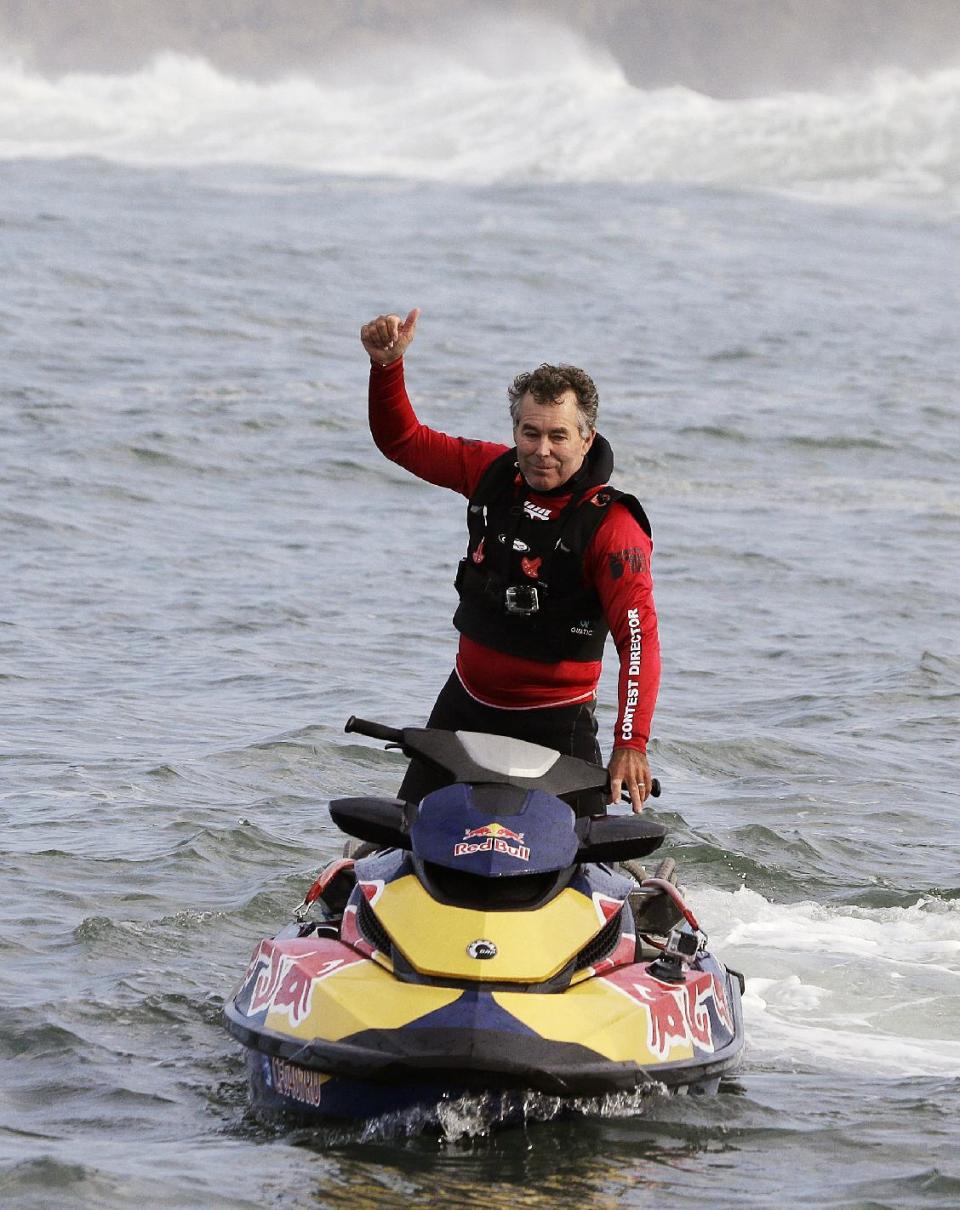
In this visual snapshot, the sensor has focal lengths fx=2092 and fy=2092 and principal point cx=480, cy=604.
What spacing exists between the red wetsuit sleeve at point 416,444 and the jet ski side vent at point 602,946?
1497 mm

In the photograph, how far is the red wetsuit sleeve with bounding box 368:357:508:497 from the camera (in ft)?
20.9

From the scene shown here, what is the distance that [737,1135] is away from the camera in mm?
5750

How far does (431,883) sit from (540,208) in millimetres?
30215

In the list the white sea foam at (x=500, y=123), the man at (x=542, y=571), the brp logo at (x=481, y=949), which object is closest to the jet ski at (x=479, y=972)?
the brp logo at (x=481, y=949)

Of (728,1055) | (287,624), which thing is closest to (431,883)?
(728,1055)

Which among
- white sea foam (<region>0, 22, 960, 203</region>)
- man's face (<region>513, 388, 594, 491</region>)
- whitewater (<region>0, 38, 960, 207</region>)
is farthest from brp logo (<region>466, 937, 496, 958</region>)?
white sea foam (<region>0, 22, 960, 203</region>)

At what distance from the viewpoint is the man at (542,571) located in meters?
5.89

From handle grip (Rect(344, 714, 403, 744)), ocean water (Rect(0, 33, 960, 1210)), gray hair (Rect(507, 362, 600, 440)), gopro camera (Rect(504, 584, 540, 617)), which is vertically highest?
gray hair (Rect(507, 362, 600, 440))

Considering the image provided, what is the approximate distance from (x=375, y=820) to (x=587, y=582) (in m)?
0.97

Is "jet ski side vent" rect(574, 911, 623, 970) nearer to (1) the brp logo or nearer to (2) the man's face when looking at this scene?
(1) the brp logo

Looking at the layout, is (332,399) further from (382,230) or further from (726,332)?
(382,230)

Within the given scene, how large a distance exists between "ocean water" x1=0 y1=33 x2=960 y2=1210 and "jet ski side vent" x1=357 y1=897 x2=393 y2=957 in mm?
444

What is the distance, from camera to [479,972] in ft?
16.9

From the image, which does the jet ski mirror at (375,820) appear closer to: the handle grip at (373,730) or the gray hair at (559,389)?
the handle grip at (373,730)
